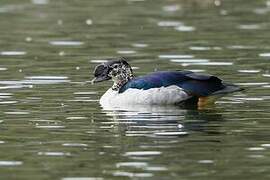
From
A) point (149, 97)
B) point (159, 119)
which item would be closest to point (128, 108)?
point (149, 97)

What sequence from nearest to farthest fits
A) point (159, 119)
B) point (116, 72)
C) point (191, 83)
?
1. point (159, 119)
2. point (191, 83)
3. point (116, 72)

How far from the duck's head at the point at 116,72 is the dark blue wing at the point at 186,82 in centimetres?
93

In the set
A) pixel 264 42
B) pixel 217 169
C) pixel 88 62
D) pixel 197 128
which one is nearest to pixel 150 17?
pixel 264 42

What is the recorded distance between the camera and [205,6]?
112 ft

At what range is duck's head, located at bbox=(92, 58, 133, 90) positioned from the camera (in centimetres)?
1852

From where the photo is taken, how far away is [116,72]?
18.5 meters

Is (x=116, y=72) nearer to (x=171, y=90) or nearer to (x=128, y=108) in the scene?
(x=128, y=108)

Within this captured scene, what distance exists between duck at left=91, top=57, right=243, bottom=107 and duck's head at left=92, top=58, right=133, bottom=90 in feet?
1.65

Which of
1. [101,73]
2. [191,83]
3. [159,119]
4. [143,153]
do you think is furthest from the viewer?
[101,73]

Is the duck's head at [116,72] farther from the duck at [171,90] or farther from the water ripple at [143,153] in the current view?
the water ripple at [143,153]

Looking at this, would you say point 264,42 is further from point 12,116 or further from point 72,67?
point 12,116

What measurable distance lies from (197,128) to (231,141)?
1239mm

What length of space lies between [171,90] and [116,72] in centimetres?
137

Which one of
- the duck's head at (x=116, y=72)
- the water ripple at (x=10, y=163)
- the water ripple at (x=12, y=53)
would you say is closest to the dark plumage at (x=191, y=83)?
the duck's head at (x=116, y=72)
